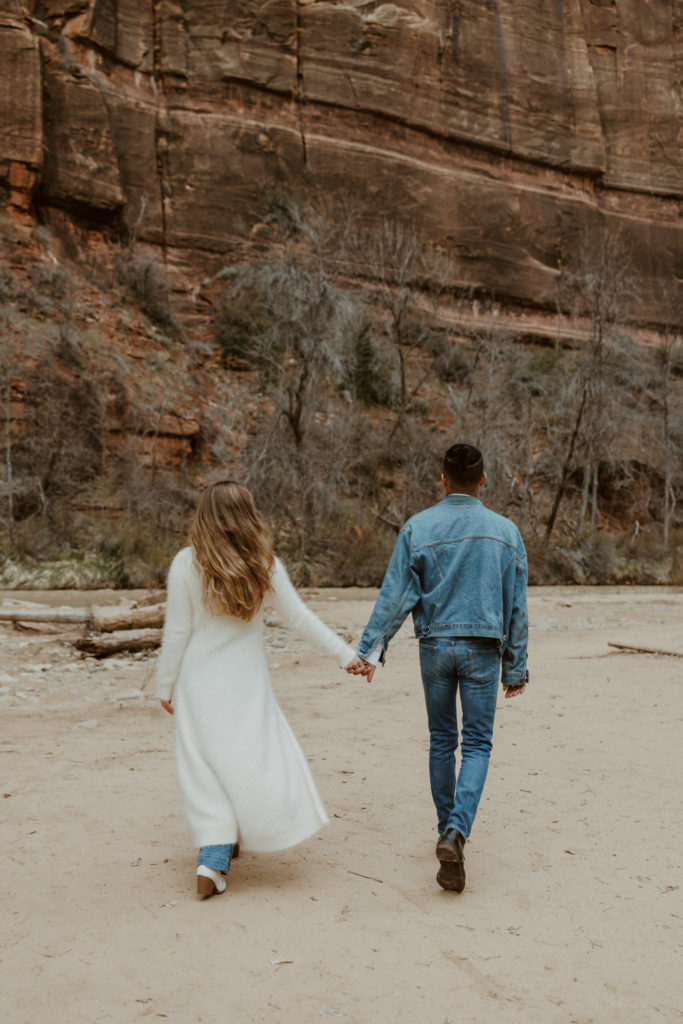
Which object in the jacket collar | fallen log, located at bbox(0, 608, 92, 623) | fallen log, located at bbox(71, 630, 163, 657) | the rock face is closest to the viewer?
the jacket collar

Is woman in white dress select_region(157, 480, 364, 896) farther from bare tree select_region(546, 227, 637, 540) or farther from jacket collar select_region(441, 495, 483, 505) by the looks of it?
bare tree select_region(546, 227, 637, 540)

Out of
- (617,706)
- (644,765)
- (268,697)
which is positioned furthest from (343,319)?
(268,697)

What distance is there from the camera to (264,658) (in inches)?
144

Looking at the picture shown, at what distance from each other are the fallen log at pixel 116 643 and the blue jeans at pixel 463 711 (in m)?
6.89

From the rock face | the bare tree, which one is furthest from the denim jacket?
the rock face

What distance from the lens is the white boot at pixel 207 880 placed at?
3.44m

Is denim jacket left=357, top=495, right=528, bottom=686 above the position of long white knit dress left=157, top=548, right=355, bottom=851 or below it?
above

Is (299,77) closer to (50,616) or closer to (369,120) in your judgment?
(369,120)

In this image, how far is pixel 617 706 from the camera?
7652 millimetres

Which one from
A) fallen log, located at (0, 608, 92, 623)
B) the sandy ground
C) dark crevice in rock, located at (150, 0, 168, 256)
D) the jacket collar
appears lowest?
fallen log, located at (0, 608, 92, 623)

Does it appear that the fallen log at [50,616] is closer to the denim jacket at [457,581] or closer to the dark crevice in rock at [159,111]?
the denim jacket at [457,581]

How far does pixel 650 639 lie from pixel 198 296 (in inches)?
900

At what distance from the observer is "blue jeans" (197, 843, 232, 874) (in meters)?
3.45

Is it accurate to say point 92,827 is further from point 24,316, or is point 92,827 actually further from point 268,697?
point 24,316
